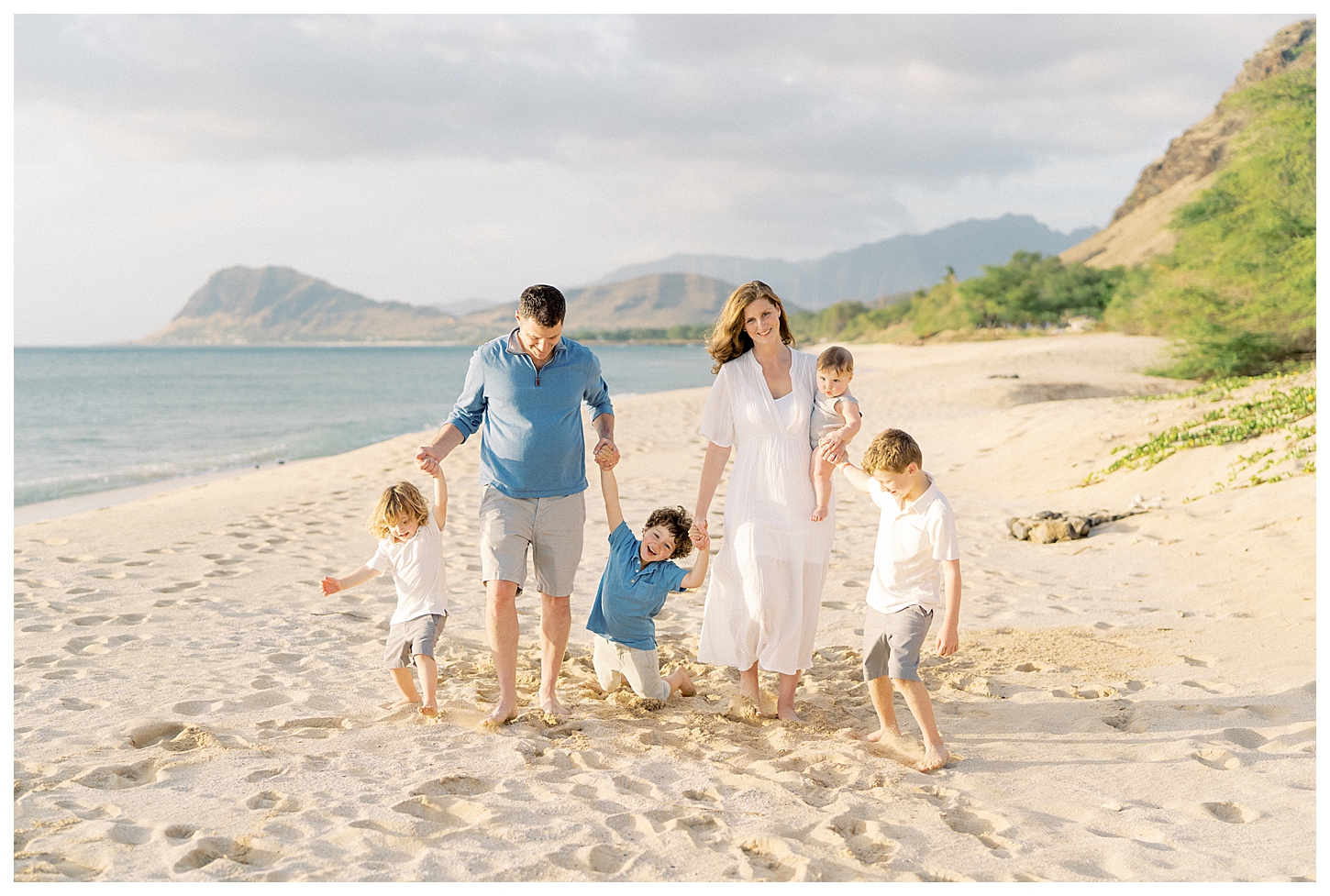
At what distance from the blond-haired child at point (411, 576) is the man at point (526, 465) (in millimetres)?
270

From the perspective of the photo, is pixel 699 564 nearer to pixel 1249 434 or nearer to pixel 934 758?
pixel 934 758

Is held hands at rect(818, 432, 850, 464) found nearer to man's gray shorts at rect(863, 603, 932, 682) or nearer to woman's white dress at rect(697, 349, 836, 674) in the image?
woman's white dress at rect(697, 349, 836, 674)

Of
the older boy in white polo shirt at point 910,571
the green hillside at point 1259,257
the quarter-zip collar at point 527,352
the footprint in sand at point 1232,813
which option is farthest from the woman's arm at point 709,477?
the green hillside at point 1259,257

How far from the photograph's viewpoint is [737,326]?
12.9 ft

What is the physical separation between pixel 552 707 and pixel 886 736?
4.85 ft

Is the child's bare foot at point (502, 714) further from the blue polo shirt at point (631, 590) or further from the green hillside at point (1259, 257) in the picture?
the green hillside at point (1259, 257)

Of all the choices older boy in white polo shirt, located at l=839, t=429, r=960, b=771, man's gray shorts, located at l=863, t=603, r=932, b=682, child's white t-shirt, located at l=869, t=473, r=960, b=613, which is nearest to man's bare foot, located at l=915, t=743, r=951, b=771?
older boy in white polo shirt, located at l=839, t=429, r=960, b=771

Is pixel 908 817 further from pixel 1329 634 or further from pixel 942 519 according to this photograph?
pixel 1329 634

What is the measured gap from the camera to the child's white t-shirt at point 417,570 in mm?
4008

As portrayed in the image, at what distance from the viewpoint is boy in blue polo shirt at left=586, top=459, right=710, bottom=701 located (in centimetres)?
398

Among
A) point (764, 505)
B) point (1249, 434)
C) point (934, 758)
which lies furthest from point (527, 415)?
point (1249, 434)

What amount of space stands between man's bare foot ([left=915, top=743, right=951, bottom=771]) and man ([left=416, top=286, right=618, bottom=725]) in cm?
158

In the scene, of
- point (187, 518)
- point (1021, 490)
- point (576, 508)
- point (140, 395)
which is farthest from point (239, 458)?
point (140, 395)

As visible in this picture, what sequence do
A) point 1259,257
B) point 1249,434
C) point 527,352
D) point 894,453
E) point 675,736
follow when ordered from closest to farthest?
point 894,453 < point 675,736 < point 527,352 < point 1249,434 < point 1259,257
